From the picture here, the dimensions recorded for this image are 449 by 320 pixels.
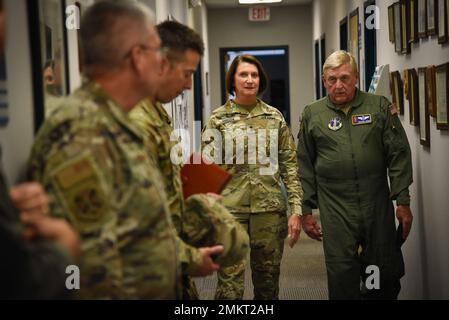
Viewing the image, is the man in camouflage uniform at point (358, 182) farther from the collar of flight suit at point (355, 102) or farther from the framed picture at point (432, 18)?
the framed picture at point (432, 18)

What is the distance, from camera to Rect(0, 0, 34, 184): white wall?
1.65 meters

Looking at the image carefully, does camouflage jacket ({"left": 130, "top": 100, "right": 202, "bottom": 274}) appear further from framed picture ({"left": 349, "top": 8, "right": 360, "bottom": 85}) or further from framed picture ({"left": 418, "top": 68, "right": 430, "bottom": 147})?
framed picture ({"left": 349, "top": 8, "right": 360, "bottom": 85})

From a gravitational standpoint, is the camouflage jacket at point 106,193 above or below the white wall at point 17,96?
below

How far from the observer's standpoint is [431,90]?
315 cm

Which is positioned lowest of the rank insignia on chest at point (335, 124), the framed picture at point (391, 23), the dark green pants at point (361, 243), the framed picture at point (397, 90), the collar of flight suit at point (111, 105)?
the dark green pants at point (361, 243)

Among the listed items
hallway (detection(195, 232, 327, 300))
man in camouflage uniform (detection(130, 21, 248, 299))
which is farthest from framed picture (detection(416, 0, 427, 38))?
hallway (detection(195, 232, 327, 300))

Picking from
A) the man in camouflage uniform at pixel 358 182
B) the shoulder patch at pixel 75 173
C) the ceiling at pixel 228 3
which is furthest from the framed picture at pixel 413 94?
the ceiling at pixel 228 3

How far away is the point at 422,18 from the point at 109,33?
7.28ft

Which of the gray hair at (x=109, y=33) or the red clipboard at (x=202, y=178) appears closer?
the gray hair at (x=109, y=33)

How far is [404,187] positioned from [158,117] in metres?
1.41

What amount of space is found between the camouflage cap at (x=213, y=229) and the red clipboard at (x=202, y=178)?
109 mm

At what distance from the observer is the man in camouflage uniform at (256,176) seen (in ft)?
11.3

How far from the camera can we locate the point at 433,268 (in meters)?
3.29
